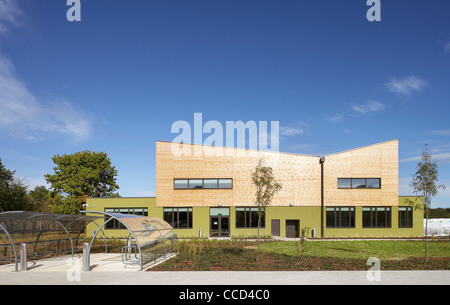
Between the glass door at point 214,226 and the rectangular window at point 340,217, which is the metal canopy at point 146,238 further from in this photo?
the rectangular window at point 340,217

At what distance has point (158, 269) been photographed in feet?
46.2

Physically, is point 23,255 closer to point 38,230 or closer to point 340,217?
point 38,230

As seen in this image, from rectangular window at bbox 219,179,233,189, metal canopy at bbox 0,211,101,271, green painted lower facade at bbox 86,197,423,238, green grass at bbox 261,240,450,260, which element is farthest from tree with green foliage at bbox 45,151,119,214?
green grass at bbox 261,240,450,260

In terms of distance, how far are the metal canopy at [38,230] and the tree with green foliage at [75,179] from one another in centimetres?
2766

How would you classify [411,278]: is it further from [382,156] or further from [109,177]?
[109,177]

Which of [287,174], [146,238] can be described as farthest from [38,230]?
[287,174]

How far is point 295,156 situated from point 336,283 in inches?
909

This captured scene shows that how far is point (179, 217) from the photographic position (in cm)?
3331

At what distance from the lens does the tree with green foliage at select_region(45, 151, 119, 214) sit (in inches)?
1852

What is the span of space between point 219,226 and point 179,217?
3743mm

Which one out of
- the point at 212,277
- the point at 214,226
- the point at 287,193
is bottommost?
the point at 214,226

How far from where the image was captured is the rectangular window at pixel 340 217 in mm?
33188
